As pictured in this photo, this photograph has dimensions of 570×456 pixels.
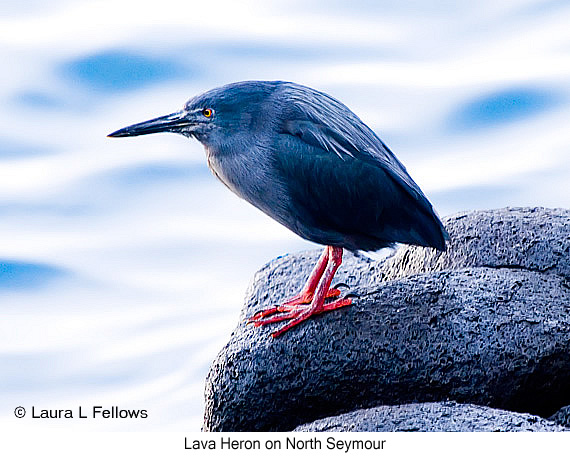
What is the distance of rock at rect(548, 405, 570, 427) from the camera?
4660 mm

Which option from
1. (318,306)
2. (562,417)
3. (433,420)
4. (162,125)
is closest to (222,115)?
(162,125)

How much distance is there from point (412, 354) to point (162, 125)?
177 cm

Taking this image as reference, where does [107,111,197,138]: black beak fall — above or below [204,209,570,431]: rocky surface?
above

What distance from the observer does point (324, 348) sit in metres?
4.73

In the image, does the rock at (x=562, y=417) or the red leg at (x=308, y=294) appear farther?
the red leg at (x=308, y=294)

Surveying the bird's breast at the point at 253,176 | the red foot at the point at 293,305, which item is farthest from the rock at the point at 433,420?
the bird's breast at the point at 253,176

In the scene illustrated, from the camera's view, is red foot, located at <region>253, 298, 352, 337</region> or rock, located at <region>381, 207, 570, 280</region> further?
rock, located at <region>381, 207, 570, 280</region>

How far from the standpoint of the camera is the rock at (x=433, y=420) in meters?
4.16

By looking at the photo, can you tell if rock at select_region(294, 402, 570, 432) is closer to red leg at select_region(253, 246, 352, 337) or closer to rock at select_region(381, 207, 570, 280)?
red leg at select_region(253, 246, 352, 337)

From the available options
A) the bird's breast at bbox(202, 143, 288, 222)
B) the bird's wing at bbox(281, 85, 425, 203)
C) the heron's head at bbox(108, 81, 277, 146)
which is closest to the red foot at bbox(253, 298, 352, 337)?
the bird's breast at bbox(202, 143, 288, 222)

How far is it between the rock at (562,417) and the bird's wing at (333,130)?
4.44ft

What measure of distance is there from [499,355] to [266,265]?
2.17 m

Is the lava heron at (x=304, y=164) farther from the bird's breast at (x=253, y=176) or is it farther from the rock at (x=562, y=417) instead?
the rock at (x=562, y=417)

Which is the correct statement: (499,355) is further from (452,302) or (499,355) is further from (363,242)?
(363,242)
